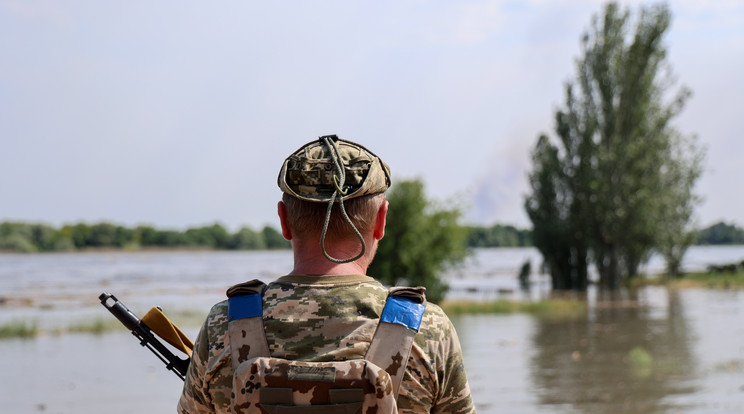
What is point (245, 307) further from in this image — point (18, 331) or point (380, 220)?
point (18, 331)

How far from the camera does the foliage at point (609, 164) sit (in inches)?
1645

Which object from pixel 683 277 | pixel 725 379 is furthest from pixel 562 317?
pixel 683 277

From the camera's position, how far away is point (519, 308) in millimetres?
32875

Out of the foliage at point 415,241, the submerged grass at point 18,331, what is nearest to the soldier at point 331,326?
the submerged grass at point 18,331

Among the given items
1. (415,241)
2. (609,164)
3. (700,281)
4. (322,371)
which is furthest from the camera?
(700,281)

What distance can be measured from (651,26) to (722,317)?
18579 mm

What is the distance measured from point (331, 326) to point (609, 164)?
138 ft

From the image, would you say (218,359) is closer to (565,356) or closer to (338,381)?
(338,381)

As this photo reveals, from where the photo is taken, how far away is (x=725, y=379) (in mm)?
14781

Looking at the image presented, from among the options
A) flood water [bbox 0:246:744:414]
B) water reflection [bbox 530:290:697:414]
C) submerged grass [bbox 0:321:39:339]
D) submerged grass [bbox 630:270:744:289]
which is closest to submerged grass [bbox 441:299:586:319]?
flood water [bbox 0:246:744:414]

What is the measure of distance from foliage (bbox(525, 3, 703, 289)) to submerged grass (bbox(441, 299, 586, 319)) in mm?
10025

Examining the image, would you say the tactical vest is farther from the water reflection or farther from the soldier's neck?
the water reflection

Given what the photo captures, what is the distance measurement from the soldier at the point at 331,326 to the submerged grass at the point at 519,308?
28101 mm

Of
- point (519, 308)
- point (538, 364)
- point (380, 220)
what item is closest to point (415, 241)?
point (519, 308)
